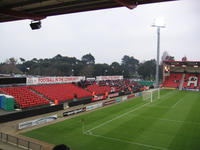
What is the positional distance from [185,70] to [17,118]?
219 feet

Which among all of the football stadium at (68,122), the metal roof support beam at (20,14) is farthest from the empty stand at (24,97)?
the metal roof support beam at (20,14)

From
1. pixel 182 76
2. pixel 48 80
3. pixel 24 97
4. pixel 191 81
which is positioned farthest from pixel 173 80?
pixel 24 97

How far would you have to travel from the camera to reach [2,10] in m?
9.18

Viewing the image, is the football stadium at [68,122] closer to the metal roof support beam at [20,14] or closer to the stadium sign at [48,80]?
the metal roof support beam at [20,14]

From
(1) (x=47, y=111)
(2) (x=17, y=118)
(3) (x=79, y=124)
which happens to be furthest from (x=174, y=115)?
(2) (x=17, y=118)

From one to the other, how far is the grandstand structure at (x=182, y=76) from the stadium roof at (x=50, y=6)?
197 feet

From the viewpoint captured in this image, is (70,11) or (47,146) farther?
(47,146)

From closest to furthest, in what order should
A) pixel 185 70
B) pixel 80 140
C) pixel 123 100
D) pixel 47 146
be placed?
pixel 47 146
pixel 80 140
pixel 123 100
pixel 185 70

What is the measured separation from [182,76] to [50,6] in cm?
7152

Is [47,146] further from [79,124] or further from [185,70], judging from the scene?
[185,70]

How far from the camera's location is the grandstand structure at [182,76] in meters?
65.0

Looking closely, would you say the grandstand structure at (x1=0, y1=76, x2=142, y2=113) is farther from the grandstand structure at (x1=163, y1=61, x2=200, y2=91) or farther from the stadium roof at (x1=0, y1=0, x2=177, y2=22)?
the grandstand structure at (x1=163, y1=61, x2=200, y2=91)

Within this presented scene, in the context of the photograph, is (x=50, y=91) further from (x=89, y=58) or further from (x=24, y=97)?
(x=89, y=58)

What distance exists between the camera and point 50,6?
8.95 meters
